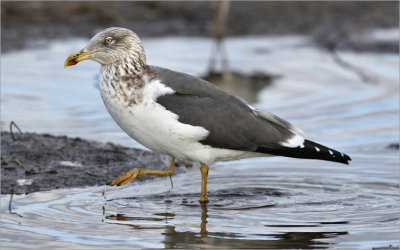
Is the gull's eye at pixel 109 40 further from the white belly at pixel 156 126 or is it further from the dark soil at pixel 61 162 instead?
the dark soil at pixel 61 162

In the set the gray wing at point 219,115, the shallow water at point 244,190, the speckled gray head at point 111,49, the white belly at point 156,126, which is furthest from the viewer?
the speckled gray head at point 111,49

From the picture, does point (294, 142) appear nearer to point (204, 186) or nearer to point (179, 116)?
point (204, 186)

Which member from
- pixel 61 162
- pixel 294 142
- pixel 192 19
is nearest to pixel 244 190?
pixel 294 142

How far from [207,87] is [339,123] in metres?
3.58

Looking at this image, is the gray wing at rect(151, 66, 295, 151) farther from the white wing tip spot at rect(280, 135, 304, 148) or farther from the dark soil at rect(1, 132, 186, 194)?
the dark soil at rect(1, 132, 186, 194)

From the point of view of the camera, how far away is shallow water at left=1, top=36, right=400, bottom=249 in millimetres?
6285

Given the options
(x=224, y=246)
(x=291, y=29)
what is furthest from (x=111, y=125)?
(x=291, y=29)

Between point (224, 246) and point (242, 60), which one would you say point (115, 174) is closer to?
point (224, 246)

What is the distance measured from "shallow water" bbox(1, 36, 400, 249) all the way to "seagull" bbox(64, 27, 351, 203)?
0.36 meters

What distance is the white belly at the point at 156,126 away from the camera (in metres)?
6.77

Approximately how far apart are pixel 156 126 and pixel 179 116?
0.23 m

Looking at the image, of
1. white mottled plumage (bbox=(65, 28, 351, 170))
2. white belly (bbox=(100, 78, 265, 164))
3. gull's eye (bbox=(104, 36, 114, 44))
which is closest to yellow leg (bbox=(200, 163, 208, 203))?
white mottled plumage (bbox=(65, 28, 351, 170))

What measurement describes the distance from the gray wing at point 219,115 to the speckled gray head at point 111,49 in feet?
0.77

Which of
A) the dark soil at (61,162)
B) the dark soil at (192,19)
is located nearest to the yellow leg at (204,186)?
the dark soil at (61,162)
